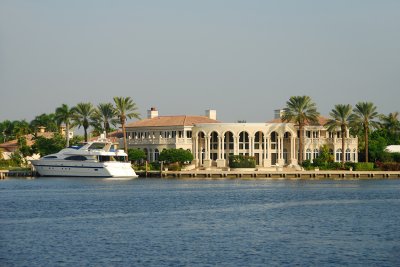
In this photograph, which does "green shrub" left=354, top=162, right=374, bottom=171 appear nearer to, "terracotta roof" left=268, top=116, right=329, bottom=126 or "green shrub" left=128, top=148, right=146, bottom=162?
"terracotta roof" left=268, top=116, right=329, bottom=126

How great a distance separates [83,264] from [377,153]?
9652 cm

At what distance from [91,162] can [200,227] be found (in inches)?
2507

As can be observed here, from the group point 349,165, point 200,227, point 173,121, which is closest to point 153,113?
point 173,121

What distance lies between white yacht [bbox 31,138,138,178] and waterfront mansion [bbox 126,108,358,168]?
13923mm

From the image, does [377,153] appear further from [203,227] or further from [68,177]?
[203,227]

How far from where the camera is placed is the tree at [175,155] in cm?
12475

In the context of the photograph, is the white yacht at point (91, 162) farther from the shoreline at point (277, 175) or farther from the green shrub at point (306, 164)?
the green shrub at point (306, 164)

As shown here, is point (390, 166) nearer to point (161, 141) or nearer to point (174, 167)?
point (174, 167)

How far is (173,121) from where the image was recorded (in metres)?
133

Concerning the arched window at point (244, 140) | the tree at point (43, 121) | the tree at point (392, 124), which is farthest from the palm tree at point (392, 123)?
the tree at point (43, 121)

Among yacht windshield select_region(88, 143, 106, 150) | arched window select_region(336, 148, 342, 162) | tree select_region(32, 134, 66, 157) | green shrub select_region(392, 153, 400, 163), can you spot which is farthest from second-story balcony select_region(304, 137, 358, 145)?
tree select_region(32, 134, 66, 157)

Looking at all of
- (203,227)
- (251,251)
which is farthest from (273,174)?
(251,251)

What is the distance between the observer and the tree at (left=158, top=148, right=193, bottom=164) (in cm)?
12475

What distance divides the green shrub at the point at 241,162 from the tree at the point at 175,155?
6.15 metres
